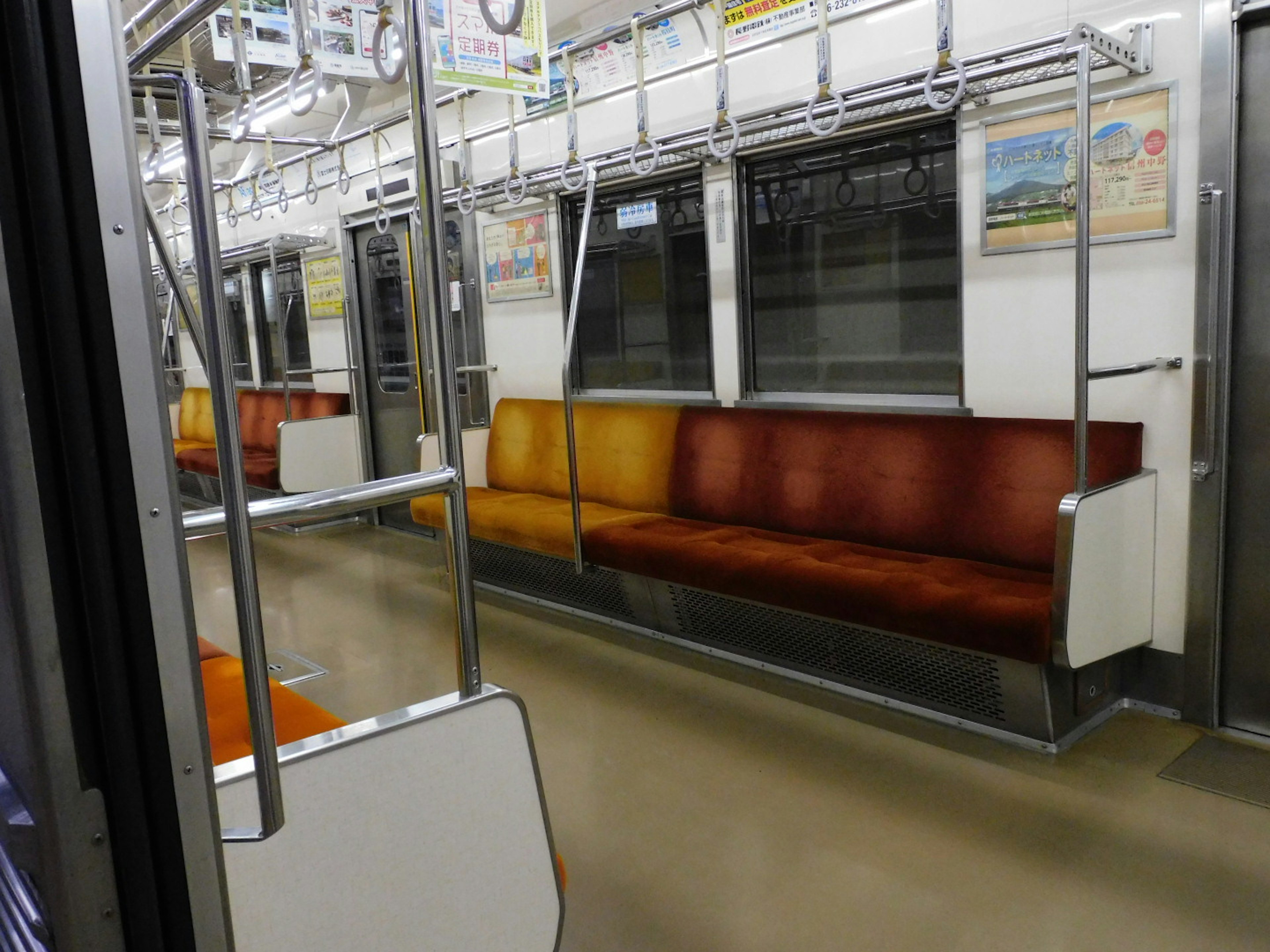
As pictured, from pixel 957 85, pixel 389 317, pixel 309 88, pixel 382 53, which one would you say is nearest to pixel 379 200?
pixel 389 317

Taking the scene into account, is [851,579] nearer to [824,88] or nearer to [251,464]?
[824,88]

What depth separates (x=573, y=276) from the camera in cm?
505

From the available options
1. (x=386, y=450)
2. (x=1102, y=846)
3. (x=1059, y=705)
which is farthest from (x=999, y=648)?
(x=386, y=450)

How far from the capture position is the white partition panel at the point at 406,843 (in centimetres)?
126

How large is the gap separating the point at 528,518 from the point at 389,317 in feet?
9.70

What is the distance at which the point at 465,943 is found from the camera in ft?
4.70

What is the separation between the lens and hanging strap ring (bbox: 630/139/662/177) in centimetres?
380

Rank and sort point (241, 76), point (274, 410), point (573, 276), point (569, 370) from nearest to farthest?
point (241, 76) < point (569, 370) < point (573, 276) < point (274, 410)

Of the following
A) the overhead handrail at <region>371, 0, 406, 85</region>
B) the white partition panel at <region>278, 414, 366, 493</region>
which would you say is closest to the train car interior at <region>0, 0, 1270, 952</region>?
the overhead handrail at <region>371, 0, 406, 85</region>

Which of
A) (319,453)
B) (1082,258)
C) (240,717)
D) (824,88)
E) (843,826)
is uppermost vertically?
(824,88)

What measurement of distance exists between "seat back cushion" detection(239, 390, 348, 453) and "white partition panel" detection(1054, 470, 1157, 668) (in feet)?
17.7

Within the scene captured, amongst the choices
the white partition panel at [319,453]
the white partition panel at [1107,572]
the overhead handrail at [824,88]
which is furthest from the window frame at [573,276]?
the white partition panel at [319,453]

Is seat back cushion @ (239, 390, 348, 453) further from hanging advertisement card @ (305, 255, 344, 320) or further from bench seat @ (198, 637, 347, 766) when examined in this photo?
bench seat @ (198, 637, 347, 766)

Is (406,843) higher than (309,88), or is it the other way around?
(309,88)
